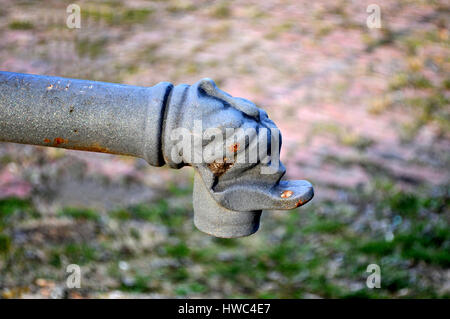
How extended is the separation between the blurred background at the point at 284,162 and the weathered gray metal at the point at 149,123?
1.41m

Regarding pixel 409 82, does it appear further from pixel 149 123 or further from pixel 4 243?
pixel 149 123

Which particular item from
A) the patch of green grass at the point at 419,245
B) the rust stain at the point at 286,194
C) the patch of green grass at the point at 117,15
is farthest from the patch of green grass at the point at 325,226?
the patch of green grass at the point at 117,15

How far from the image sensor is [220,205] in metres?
1.64

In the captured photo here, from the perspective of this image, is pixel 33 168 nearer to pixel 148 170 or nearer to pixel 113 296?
pixel 148 170

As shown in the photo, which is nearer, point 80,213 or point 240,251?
point 240,251

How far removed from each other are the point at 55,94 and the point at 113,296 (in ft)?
4.99

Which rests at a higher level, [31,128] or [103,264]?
[31,128]

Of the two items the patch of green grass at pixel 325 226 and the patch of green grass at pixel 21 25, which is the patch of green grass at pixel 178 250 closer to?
the patch of green grass at pixel 325 226

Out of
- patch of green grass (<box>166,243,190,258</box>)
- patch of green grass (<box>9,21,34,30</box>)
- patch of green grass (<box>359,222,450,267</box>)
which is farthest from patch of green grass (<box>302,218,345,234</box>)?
patch of green grass (<box>9,21,34,30</box>)

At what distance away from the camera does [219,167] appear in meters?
1.56

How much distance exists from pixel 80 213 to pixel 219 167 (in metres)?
2.19

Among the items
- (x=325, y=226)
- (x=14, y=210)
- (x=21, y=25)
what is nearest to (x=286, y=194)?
(x=325, y=226)

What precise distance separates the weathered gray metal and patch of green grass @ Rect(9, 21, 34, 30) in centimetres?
537
